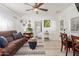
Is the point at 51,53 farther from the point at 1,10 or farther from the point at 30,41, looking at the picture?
the point at 1,10

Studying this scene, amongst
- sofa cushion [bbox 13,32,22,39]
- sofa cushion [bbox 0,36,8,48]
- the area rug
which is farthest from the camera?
sofa cushion [bbox 13,32,22,39]

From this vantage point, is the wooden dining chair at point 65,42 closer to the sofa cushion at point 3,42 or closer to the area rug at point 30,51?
the area rug at point 30,51

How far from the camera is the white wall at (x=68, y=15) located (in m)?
2.59

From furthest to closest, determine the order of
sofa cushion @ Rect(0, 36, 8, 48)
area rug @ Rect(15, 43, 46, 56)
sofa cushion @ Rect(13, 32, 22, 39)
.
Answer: sofa cushion @ Rect(13, 32, 22, 39), area rug @ Rect(15, 43, 46, 56), sofa cushion @ Rect(0, 36, 8, 48)

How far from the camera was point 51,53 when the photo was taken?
263 centimetres

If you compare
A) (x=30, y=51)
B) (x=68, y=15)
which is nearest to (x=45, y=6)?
(x=68, y=15)

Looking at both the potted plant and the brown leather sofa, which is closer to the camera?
the brown leather sofa

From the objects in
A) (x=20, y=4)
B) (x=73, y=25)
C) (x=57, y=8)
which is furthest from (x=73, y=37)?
(x=20, y=4)

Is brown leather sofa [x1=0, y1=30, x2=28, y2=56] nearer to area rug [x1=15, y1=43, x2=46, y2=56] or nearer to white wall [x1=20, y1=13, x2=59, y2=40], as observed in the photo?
area rug [x1=15, y1=43, x2=46, y2=56]

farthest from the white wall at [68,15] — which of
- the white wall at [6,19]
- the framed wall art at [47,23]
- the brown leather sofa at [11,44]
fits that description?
the white wall at [6,19]

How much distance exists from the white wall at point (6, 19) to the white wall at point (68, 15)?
98 cm

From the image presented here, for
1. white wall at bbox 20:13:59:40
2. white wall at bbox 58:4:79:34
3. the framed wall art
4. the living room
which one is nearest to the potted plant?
the living room

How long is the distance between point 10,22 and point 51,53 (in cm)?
105

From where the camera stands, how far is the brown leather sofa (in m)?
2.56
